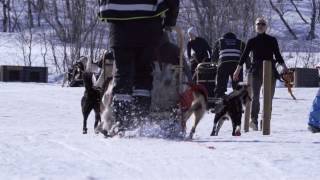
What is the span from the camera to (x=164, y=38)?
700 cm

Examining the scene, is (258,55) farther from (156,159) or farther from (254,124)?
(156,159)

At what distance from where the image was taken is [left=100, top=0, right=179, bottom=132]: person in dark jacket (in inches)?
262

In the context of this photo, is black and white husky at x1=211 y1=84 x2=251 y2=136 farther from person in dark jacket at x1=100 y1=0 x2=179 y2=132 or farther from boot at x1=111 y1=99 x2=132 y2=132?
boot at x1=111 y1=99 x2=132 y2=132

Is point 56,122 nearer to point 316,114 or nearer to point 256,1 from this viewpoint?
point 316,114

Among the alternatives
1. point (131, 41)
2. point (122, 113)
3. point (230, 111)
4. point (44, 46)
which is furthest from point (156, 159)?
point (44, 46)

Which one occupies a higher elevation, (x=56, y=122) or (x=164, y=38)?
(x=164, y=38)

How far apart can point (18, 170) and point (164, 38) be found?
2914mm

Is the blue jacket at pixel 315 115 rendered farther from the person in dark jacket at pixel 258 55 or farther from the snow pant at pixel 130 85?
the snow pant at pixel 130 85

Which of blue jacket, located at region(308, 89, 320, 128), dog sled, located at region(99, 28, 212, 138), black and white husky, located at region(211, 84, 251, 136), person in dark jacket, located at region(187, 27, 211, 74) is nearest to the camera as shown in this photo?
dog sled, located at region(99, 28, 212, 138)

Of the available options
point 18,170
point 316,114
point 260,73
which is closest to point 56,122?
point 260,73

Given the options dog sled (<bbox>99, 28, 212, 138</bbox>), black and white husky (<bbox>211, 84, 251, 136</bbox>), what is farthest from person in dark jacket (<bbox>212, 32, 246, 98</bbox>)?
dog sled (<bbox>99, 28, 212, 138</bbox>)

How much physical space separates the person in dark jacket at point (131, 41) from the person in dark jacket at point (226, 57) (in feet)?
22.5

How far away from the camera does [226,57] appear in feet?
45.1

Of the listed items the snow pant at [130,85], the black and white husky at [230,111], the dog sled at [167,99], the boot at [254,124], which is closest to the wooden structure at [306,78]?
the boot at [254,124]
